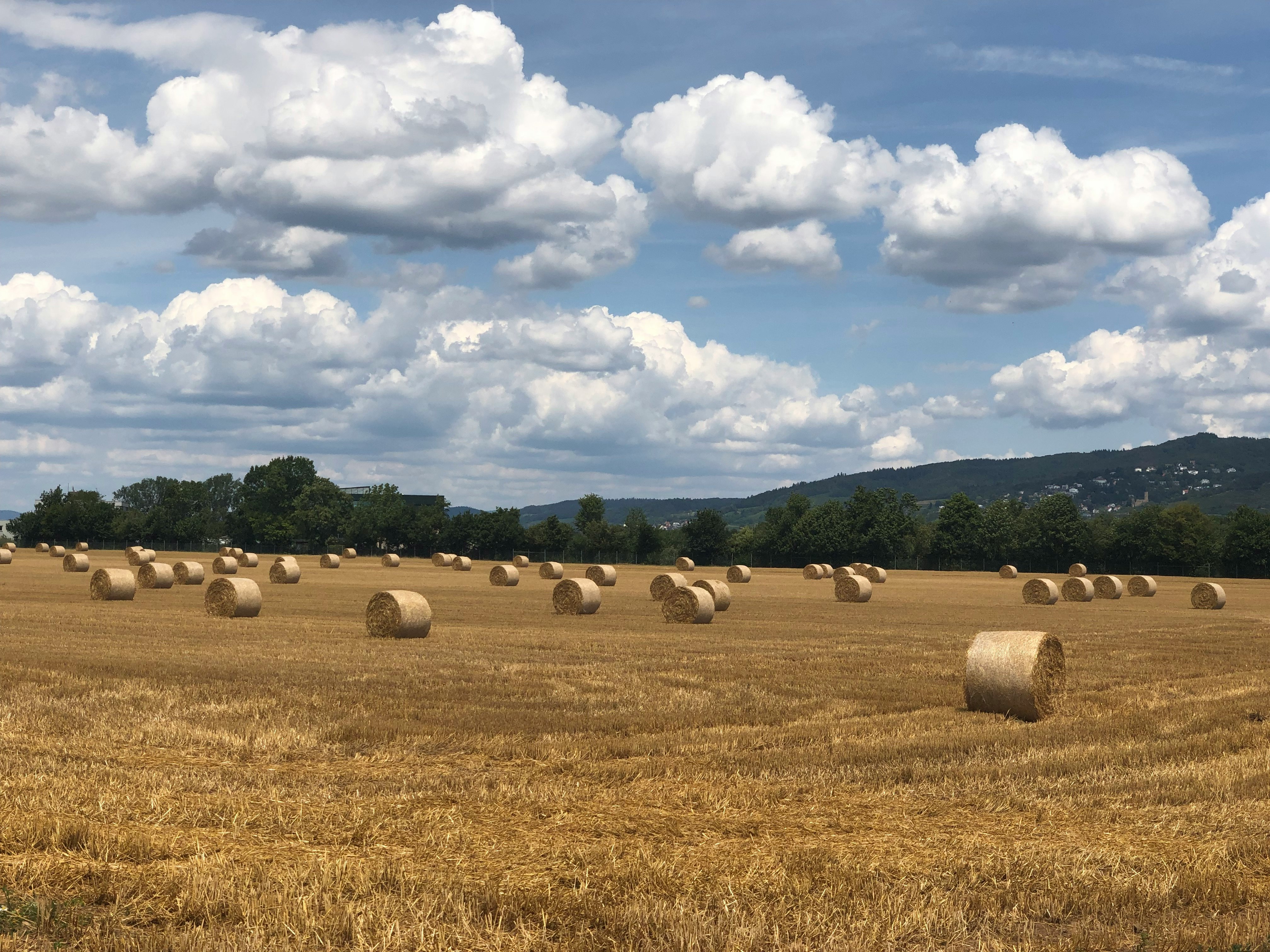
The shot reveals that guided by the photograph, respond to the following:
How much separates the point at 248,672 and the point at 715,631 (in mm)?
13915

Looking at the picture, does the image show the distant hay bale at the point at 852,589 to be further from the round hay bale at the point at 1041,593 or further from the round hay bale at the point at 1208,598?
the round hay bale at the point at 1208,598

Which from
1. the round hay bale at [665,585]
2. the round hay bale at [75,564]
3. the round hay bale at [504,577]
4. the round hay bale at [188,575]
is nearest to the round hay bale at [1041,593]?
the round hay bale at [665,585]

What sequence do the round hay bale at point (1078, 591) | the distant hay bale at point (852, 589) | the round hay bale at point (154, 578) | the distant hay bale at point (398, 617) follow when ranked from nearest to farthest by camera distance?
the distant hay bale at point (398, 617)
the round hay bale at point (154, 578)
the distant hay bale at point (852, 589)
the round hay bale at point (1078, 591)

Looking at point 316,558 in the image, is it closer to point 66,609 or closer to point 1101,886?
point 66,609

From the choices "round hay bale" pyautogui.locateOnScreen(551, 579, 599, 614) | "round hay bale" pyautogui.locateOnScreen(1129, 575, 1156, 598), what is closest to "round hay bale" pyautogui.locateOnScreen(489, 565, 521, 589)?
"round hay bale" pyautogui.locateOnScreen(551, 579, 599, 614)

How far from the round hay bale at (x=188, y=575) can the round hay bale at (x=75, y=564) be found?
1199cm

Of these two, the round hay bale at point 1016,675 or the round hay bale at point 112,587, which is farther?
the round hay bale at point 112,587

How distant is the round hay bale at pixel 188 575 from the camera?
5184 centimetres

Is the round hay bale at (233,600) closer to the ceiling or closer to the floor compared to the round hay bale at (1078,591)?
closer to the ceiling

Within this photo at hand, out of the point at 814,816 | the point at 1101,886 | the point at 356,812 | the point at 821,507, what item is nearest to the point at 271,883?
the point at 356,812

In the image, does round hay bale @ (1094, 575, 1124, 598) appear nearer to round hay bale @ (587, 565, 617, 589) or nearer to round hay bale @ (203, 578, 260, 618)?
round hay bale @ (587, 565, 617, 589)

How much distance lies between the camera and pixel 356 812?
9.55 metres

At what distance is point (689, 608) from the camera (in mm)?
33094

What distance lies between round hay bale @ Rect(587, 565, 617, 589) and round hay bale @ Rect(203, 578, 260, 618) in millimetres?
27214
